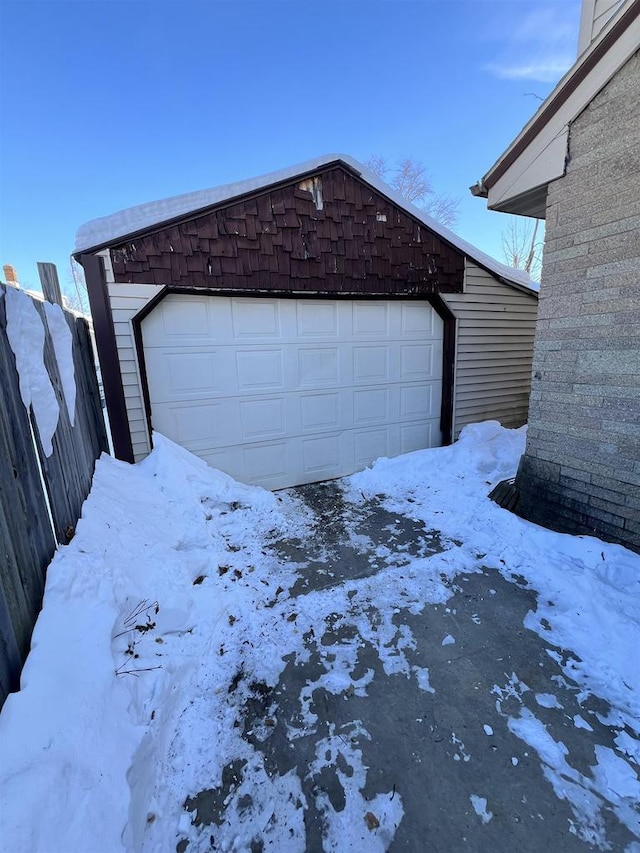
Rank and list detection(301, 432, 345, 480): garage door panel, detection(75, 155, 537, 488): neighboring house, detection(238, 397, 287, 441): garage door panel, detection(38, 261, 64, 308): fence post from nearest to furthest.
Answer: detection(38, 261, 64, 308): fence post, detection(75, 155, 537, 488): neighboring house, detection(238, 397, 287, 441): garage door panel, detection(301, 432, 345, 480): garage door panel

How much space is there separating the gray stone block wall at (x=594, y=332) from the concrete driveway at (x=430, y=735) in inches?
43.5

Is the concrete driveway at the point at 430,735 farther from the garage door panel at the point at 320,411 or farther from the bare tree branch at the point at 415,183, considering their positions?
the bare tree branch at the point at 415,183

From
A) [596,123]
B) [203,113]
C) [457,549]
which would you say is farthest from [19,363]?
[203,113]

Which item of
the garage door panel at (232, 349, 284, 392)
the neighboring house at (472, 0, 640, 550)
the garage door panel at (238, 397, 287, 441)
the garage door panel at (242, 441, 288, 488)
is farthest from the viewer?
the garage door panel at (242, 441, 288, 488)

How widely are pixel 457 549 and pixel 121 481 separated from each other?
3.20 meters

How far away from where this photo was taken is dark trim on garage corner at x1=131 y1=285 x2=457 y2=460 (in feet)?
12.8

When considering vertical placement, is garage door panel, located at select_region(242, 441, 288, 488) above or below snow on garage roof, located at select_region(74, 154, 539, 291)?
below

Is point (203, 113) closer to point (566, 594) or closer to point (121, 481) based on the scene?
point (121, 481)

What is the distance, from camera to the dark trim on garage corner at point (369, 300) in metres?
3.89

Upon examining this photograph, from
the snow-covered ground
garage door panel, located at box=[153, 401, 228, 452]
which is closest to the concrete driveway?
the snow-covered ground

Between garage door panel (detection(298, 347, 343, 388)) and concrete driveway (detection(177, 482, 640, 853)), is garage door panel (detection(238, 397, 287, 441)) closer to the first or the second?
garage door panel (detection(298, 347, 343, 388))

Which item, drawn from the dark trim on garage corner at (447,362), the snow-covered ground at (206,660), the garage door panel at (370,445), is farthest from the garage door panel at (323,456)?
the dark trim on garage corner at (447,362)

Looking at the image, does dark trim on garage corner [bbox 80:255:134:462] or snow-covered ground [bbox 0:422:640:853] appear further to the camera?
dark trim on garage corner [bbox 80:255:134:462]

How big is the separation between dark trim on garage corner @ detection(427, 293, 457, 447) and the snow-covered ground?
2257 millimetres
